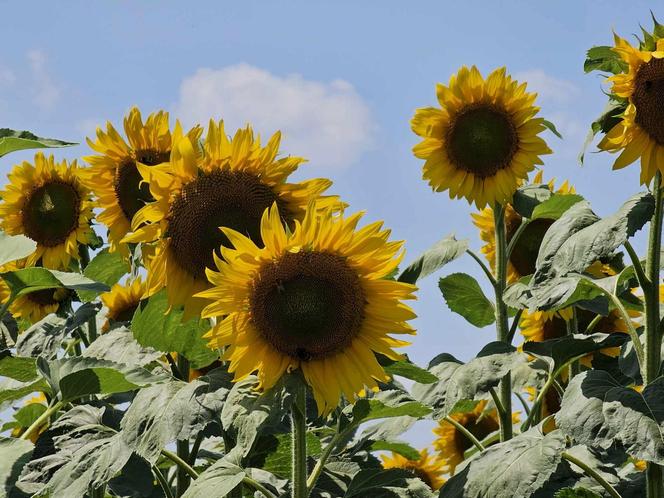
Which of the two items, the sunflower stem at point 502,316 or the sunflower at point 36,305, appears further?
the sunflower at point 36,305

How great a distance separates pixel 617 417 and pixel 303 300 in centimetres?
95

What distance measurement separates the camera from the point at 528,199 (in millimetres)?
4680

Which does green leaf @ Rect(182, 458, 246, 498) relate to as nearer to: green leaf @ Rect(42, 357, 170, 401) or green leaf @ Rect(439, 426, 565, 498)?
green leaf @ Rect(42, 357, 170, 401)

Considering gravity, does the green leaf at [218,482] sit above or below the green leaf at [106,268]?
below

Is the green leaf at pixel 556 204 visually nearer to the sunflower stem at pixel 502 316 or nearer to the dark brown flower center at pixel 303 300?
the sunflower stem at pixel 502 316

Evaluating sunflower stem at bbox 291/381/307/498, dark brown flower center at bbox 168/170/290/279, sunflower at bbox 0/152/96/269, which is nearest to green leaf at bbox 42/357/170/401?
dark brown flower center at bbox 168/170/290/279

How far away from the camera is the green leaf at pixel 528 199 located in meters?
4.64

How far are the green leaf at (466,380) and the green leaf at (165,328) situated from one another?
76 centimetres

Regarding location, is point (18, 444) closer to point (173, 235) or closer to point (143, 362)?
point (143, 362)

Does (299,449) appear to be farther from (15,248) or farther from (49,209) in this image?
(49,209)

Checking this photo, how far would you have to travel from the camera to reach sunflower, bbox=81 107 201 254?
3.87m

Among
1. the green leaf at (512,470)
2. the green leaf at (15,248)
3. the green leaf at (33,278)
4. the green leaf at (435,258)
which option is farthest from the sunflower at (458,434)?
the green leaf at (15,248)

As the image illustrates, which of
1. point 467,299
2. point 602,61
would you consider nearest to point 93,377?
point 467,299

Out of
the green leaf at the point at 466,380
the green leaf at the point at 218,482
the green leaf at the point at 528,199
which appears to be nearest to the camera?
the green leaf at the point at 218,482
